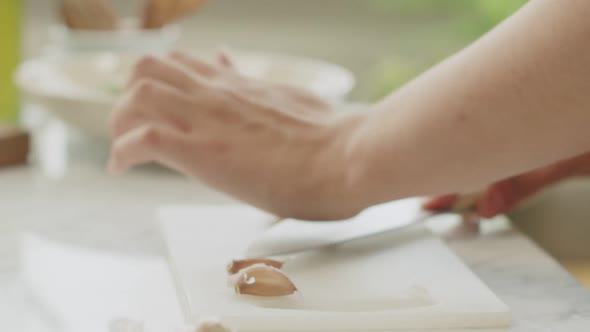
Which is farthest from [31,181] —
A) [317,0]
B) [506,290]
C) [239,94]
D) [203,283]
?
[317,0]

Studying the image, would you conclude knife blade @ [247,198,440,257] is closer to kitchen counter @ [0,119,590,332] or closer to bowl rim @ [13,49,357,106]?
kitchen counter @ [0,119,590,332]

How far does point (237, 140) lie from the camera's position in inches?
29.5

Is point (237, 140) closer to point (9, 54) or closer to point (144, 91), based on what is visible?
point (144, 91)

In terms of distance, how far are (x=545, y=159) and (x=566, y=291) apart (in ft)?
0.32

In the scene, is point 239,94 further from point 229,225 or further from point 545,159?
point 545,159

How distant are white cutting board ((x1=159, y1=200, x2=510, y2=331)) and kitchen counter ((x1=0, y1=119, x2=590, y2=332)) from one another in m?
0.03

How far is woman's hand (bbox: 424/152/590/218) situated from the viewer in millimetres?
826

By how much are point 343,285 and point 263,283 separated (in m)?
0.06

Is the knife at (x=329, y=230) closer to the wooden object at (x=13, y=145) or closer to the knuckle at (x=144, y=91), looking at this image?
the knuckle at (x=144, y=91)

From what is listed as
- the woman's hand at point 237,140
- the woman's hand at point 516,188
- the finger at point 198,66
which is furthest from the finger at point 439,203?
the finger at point 198,66

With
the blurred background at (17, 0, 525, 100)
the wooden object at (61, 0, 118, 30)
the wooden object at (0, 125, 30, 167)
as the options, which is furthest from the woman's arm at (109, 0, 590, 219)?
the blurred background at (17, 0, 525, 100)

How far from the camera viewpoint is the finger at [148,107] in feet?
2.56

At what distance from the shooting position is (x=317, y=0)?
6.88 feet

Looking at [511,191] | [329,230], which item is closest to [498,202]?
[511,191]
